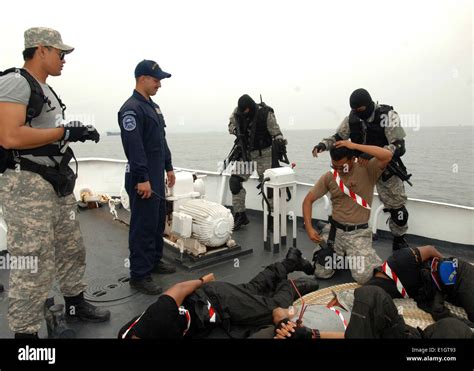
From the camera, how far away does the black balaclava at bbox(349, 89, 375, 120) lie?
3.53 meters

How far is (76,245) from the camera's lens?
249cm

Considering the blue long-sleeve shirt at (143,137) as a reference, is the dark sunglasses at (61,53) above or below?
above

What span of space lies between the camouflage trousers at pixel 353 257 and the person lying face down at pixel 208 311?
0.78 meters

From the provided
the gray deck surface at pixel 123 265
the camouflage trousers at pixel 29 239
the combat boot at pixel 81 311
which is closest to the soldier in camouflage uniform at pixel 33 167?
the camouflage trousers at pixel 29 239

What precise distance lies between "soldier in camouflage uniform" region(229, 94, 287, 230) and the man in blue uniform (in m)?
1.62

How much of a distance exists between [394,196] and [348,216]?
31.8 inches

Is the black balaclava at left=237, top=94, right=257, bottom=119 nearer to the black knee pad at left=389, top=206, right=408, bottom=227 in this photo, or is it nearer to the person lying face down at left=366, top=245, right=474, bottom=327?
the black knee pad at left=389, top=206, right=408, bottom=227

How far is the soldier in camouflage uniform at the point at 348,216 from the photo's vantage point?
3203 millimetres

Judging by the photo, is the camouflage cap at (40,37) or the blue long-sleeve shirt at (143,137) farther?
the blue long-sleeve shirt at (143,137)

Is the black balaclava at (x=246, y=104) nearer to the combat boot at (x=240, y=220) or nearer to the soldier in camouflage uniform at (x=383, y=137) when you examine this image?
the soldier in camouflage uniform at (x=383, y=137)

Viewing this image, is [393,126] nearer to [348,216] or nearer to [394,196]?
[394,196]

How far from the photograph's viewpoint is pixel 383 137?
3.71m

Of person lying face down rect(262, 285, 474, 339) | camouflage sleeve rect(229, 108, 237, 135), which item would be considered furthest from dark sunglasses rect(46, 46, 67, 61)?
camouflage sleeve rect(229, 108, 237, 135)

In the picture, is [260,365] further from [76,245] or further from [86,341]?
[76,245]
